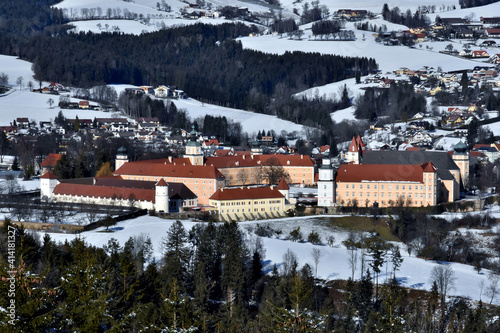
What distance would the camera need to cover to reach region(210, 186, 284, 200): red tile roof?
5638 cm

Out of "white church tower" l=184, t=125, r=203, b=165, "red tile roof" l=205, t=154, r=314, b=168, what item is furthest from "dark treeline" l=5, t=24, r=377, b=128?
"white church tower" l=184, t=125, r=203, b=165

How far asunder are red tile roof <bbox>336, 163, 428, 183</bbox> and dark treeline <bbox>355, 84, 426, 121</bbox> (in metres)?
42.7

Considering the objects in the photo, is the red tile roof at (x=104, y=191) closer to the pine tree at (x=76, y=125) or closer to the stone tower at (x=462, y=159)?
the stone tower at (x=462, y=159)

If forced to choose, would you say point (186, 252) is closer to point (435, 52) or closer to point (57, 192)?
point (57, 192)

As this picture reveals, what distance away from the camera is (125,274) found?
33.9 meters

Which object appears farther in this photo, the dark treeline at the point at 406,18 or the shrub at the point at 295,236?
the dark treeline at the point at 406,18

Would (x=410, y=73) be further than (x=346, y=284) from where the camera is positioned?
Yes

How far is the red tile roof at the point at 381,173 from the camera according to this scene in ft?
193

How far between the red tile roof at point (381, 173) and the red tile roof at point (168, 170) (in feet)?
29.4

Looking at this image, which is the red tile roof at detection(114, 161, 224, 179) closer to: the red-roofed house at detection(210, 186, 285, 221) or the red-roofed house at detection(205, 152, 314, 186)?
the red-roofed house at detection(210, 186, 285, 221)

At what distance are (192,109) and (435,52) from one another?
45224mm

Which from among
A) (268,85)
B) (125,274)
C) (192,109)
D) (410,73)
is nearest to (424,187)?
(125,274)

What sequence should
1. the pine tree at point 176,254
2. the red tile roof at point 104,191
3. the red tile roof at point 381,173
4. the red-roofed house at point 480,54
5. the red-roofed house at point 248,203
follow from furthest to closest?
the red-roofed house at point 480,54 → the red tile roof at point 381,173 → the red tile roof at point 104,191 → the red-roofed house at point 248,203 → the pine tree at point 176,254

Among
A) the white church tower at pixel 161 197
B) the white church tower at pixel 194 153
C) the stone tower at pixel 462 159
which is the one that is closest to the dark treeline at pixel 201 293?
the white church tower at pixel 161 197
